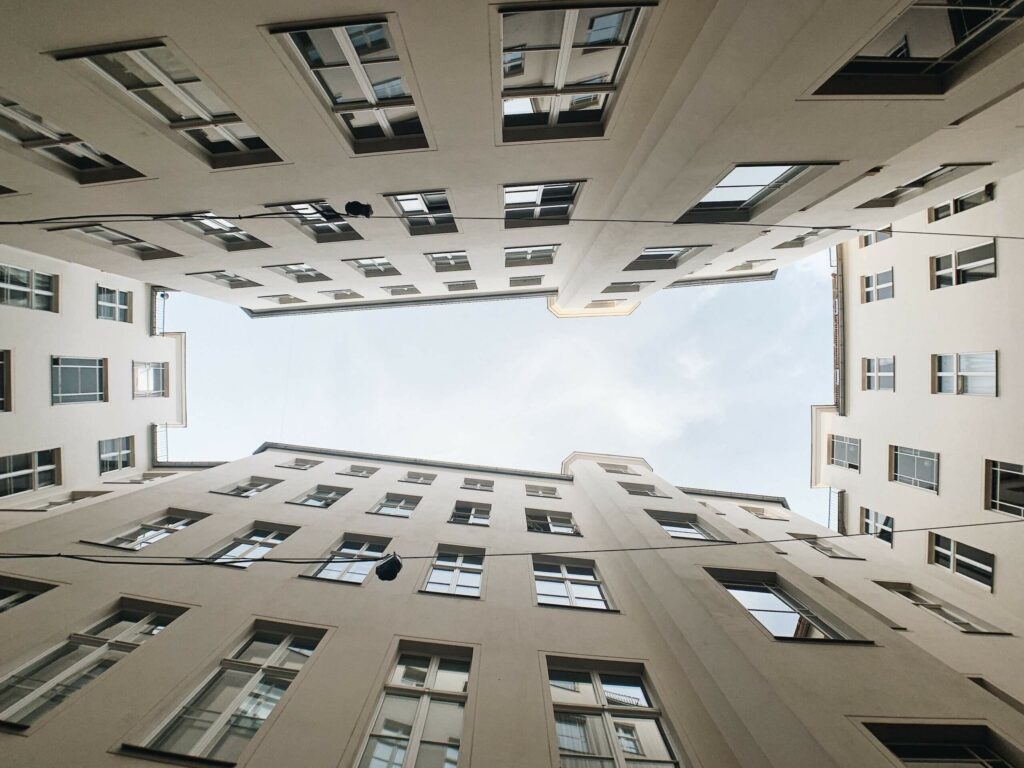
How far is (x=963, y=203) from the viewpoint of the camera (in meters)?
15.5

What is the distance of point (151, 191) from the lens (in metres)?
11.5

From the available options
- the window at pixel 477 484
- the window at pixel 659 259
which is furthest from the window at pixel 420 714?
the window at pixel 659 259

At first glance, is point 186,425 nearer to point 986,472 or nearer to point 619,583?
point 619,583

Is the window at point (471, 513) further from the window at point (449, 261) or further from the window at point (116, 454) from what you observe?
the window at point (116, 454)

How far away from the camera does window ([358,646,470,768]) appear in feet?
24.3

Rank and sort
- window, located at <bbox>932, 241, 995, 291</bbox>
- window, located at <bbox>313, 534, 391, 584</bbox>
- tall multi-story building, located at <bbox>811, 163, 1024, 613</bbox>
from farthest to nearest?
window, located at <bbox>932, 241, 995, 291</bbox>, tall multi-story building, located at <bbox>811, 163, 1024, 613</bbox>, window, located at <bbox>313, 534, 391, 584</bbox>

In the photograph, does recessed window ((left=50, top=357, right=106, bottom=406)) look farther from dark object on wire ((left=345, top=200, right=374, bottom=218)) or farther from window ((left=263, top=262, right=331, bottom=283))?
dark object on wire ((left=345, top=200, right=374, bottom=218))

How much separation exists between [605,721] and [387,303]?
877 inches

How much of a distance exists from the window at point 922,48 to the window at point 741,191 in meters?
2.33

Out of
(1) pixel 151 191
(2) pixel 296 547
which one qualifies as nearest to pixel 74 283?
(1) pixel 151 191

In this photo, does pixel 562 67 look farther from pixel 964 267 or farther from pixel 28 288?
pixel 28 288

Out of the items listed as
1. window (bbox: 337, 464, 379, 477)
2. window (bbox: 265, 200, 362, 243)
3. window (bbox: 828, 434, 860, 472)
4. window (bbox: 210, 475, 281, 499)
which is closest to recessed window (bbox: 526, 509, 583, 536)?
window (bbox: 337, 464, 379, 477)

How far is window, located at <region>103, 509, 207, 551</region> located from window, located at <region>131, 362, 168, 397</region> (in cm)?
1267

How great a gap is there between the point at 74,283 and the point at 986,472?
3610 centimetres
